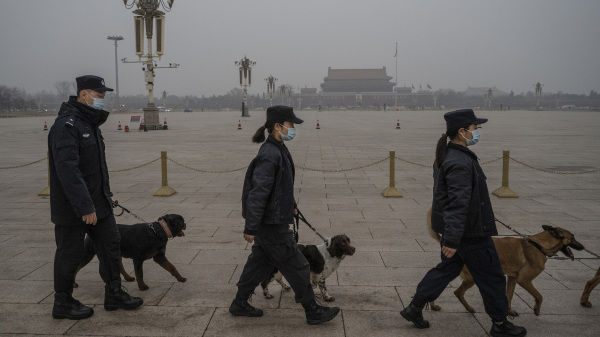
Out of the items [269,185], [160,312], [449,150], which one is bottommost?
[160,312]

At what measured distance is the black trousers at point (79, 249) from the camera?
12.9ft

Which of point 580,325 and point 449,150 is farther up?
point 449,150

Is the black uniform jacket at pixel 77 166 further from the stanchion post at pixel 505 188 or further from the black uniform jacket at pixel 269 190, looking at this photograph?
the stanchion post at pixel 505 188

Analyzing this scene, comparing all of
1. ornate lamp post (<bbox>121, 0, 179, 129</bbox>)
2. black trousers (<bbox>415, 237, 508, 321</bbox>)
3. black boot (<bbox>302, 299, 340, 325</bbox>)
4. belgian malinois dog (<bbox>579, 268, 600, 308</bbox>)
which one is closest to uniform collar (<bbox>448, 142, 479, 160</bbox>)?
black trousers (<bbox>415, 237, 508, 321</bbox>)

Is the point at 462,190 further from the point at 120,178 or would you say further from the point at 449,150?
the point at 120,178

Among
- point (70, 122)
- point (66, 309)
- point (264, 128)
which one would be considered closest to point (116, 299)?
point (66, 309)

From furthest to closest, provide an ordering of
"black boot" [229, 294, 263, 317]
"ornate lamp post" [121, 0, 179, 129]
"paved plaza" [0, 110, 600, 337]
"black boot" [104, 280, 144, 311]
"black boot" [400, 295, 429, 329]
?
"ornate lamp post" [121, 0, 179, 129] < "black boot" [104, 280, 144, 311] < "black boot" [229, 294, 263, 317] < "paved plaza" [0, 110, 600, 337] < "black boot" [400, 295, 429, 329]

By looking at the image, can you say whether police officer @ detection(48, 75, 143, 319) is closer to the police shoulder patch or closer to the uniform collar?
the police shoulder patch

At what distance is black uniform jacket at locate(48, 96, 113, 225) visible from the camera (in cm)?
371

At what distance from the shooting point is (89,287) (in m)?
4.70

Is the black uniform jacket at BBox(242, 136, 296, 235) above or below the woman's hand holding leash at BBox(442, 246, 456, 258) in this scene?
above

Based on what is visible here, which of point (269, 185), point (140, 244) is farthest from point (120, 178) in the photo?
point (269, 185)

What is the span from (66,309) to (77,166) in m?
1.13

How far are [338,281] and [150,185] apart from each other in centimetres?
670
